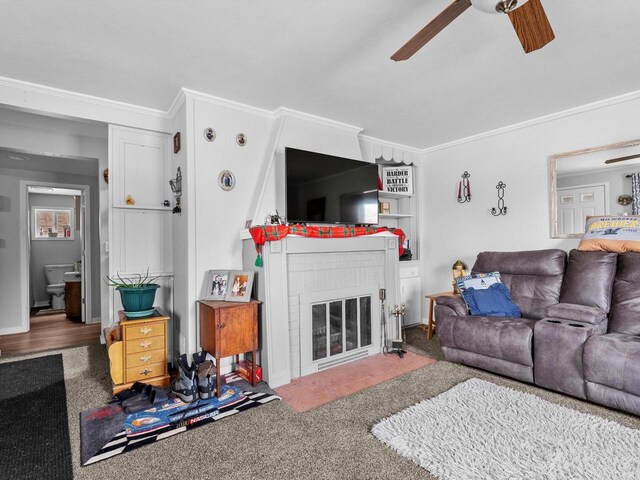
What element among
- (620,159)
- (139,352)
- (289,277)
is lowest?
(139,352)

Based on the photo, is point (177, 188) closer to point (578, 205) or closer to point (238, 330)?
point (238, 330)

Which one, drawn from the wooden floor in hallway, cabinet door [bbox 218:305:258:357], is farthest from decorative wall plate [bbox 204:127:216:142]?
the wooden floor in hallway

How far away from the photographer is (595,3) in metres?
1.84

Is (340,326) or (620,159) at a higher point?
(620,159)

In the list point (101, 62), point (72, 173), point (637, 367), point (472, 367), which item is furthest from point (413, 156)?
point (72, 173)

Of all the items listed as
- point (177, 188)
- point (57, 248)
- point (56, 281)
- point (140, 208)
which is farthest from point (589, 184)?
point (57, 248)

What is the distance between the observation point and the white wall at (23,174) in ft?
11.2

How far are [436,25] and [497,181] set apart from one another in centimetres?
278

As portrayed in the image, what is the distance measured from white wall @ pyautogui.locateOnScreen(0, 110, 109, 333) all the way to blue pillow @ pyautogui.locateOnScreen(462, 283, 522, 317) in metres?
3.90

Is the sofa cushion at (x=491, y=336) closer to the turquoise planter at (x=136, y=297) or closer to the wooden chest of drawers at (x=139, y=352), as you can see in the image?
the wooden chest of drawers at (x=139, y=352)

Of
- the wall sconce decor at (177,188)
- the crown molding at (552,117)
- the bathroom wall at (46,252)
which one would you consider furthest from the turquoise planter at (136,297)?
the bathroom wall at (46,252)

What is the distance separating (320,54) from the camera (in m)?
2.31

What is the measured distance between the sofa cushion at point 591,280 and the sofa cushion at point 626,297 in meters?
0.04

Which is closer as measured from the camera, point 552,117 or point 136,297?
point 136,297
